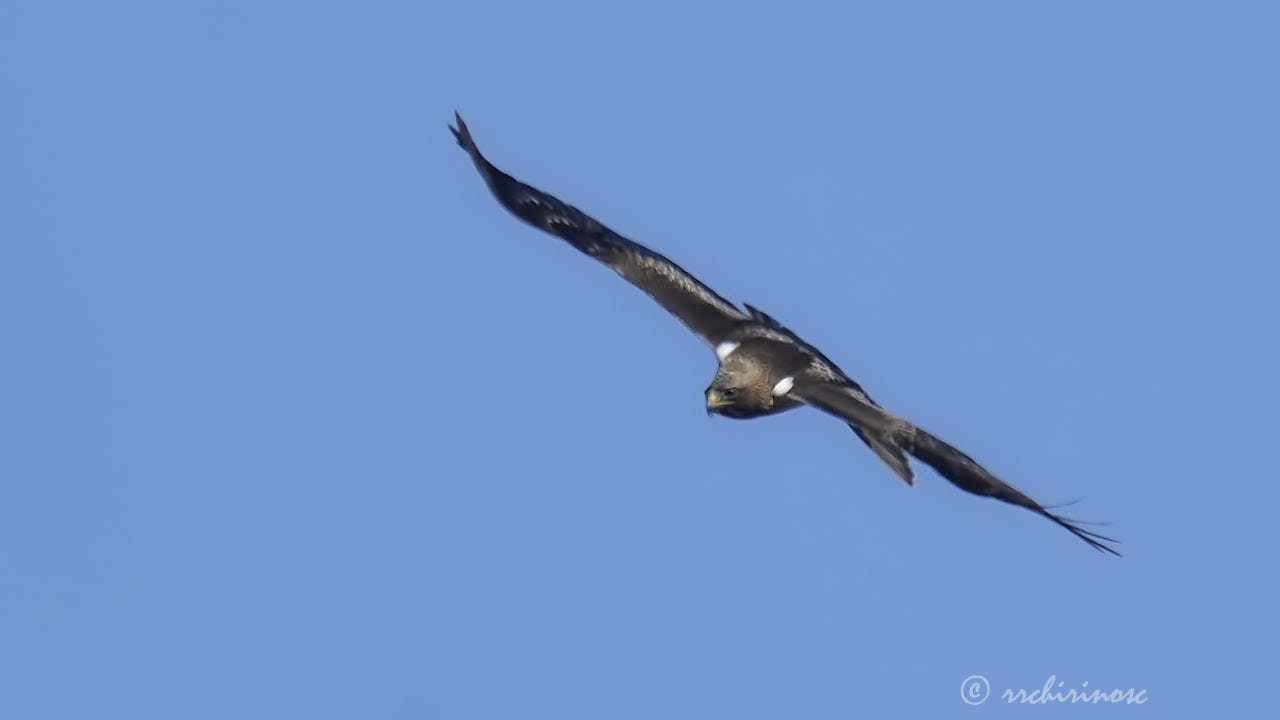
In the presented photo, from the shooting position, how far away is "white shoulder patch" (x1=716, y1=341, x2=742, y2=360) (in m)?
19.9

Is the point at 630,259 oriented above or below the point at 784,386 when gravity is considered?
above

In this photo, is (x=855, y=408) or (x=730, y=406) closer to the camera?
(x=855, y=408)

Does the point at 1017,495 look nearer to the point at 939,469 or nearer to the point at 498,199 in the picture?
the point at 939,469

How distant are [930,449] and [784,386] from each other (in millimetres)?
2002

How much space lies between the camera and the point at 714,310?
20.1 metres

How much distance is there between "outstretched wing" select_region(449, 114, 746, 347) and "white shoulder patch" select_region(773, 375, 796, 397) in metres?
0.91

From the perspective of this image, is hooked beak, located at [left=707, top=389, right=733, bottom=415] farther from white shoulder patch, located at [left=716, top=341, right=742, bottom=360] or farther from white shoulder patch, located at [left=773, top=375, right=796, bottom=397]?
white shoulder patch, located at [left=773, top=375, right=796, bottom=397]

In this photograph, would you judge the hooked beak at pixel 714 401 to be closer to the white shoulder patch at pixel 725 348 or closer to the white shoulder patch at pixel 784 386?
the white shoulder patch at pixel 725 348

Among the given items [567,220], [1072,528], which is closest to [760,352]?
[567,220]

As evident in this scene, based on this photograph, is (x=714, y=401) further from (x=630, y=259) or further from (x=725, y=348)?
(x=630, y=259)

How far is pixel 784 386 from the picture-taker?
19.3 meters

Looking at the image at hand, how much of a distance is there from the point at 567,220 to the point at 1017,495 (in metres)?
5.33

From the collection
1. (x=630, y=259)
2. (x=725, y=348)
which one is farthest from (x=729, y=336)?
(x=630, y=259)

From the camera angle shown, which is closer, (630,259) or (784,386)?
(784,386)
